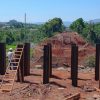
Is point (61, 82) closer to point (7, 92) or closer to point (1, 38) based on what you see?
point (7, 92)

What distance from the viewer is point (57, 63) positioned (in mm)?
25609

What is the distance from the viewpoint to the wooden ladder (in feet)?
50.8

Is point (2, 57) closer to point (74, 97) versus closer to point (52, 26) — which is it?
point (74, 97)

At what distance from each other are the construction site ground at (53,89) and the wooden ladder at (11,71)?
0.30m

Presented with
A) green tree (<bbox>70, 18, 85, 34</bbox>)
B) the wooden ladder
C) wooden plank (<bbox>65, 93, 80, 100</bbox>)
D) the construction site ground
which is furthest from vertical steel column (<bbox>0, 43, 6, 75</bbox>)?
green tree (<bbox>70, 18, 85, 34</bbox>)

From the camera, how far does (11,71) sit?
16.7 metres

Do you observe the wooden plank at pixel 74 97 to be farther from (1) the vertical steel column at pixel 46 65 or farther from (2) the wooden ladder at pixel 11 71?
(2) the wooden ladder at pixel 11 71

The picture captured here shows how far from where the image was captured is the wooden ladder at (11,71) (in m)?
15.5

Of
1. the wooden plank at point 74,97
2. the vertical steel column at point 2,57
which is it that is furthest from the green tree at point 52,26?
the wooden plank at point 74,97

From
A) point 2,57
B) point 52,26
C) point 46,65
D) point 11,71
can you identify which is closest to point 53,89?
point 46,65

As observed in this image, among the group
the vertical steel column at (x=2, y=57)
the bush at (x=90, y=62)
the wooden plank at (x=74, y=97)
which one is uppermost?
the vertical steel column at (x=2, y=57)

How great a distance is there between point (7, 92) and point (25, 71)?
4.11m

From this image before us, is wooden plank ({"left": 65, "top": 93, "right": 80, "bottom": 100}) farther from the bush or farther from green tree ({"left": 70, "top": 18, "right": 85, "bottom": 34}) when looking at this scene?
green tree ({"left": 70, "top": 18, "right": 85, "bottom": 34})

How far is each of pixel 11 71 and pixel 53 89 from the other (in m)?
2.39
